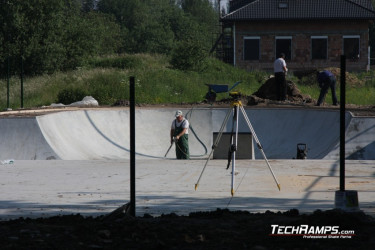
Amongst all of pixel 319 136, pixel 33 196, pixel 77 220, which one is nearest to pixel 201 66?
pixel 319 136

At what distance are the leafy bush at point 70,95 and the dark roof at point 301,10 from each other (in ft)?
58.3

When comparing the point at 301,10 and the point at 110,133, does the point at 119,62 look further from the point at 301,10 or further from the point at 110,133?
the point at 110,133

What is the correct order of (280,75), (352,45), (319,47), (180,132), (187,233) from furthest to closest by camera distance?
1. (352,45)
2. (319,47)
3. (280,75)
4. (180,132)
5. (187,233)

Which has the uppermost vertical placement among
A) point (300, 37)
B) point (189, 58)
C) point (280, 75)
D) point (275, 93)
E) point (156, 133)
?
point (300, 37)

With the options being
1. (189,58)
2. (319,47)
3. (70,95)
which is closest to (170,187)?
(70,95)

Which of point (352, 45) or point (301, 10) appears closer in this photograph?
point (352, 45)

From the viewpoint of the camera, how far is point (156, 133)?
24.2 meters

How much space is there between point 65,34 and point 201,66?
10038 mm

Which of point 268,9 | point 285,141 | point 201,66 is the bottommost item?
point 285,141

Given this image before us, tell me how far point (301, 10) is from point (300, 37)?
214 centimetres

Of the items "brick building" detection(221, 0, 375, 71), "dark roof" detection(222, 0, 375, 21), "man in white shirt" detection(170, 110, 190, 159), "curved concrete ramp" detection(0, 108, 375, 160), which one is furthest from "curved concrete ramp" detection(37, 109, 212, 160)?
"dark roof" detection(222, 0, 375, 21)

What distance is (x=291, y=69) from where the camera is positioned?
153 feet

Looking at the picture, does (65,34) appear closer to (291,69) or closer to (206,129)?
(291,69)

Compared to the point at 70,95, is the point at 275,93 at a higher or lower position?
higher
